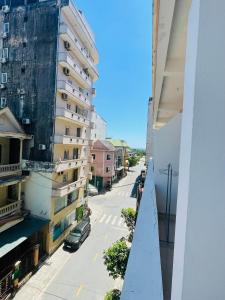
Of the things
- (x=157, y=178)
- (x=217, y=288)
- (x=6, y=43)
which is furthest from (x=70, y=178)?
(x=217, y=288)

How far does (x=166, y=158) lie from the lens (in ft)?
16.0

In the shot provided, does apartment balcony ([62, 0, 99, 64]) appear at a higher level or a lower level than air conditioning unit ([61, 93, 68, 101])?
higher

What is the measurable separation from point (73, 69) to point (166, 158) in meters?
11.5

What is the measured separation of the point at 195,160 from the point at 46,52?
47.4ft

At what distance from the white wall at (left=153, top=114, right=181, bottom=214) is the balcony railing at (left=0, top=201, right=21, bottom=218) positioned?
9.27 meters

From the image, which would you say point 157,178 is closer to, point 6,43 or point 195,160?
point 195,160

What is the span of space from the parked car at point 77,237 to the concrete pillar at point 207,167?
14.6m

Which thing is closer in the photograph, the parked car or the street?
the street

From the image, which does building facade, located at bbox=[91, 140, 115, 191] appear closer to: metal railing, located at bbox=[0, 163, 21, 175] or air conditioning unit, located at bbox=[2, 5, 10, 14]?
metal railing, located at bbox=[0, 163, 21, 175]

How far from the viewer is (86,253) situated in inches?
535

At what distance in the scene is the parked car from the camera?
1379 centimetres

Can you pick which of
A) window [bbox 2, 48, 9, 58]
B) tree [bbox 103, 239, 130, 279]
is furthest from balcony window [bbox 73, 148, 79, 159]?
tree [bbox 103, 239, 130, 279]

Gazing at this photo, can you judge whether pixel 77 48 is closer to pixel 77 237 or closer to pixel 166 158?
pixel 166 158

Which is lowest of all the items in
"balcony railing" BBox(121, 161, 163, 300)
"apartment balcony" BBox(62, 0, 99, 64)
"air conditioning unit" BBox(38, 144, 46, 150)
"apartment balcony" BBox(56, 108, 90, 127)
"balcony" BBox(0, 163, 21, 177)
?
"balcony" BBox(0, 163, 21, 177)
